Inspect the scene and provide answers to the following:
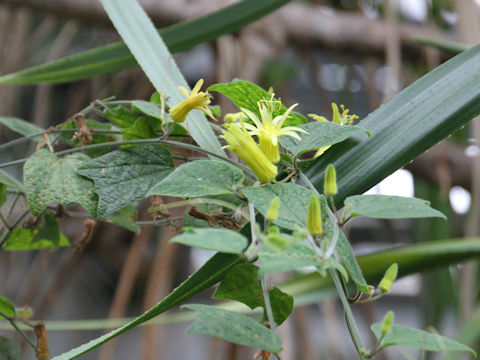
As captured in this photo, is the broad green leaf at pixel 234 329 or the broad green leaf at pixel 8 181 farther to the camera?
the broad green leaf at pixel 8 181

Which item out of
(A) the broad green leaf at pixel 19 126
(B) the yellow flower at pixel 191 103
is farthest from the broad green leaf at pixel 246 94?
(A) the broad green leaf at pixel 19 126

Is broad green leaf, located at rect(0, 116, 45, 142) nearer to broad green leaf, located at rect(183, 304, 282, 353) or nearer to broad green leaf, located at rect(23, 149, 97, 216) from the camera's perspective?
broad green leaf, located at rect(23, 149, 97, 216)

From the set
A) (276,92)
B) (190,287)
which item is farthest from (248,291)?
(276,92)

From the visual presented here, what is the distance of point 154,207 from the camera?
23 centimetres

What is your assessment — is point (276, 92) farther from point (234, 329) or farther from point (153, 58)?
point (234, 329)

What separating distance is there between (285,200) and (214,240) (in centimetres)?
4

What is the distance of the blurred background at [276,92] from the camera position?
2.55 feet

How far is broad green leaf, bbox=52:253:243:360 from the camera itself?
169mm

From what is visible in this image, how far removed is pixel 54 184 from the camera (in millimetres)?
200

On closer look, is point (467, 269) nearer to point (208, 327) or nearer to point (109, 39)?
point (208, 327)

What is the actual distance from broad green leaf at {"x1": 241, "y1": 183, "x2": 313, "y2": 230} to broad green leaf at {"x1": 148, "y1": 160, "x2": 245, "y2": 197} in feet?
0.04

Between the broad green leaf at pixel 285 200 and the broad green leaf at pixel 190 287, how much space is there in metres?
0.03

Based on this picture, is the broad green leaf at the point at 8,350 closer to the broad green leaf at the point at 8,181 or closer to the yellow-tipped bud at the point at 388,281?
the broad green leaf at the point at 8,181

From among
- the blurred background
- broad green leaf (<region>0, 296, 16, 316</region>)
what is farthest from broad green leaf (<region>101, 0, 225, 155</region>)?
the blurred background
